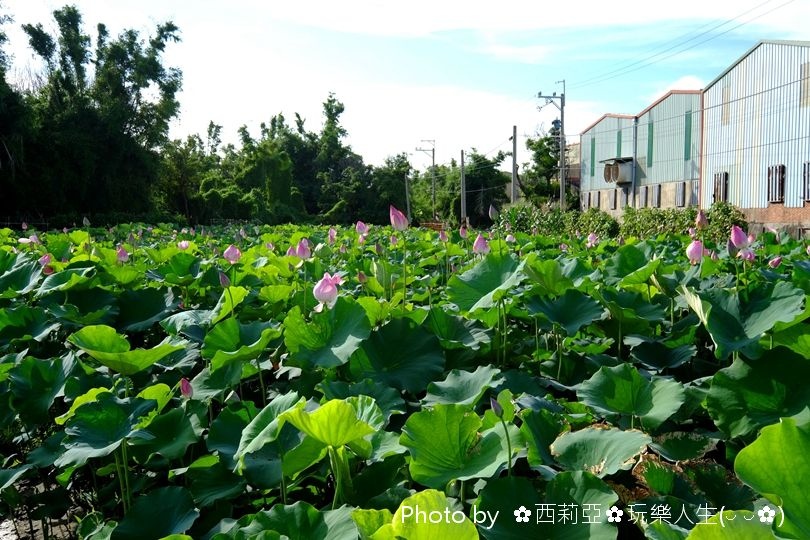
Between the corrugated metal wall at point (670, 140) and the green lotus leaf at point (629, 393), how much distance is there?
21511mm

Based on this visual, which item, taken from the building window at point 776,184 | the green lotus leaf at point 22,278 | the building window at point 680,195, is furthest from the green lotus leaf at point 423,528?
the building window at point 680,195

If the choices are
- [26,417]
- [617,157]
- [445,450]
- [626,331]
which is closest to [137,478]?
[26,417]

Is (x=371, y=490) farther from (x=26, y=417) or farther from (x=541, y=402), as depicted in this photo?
(x=26, y=417)

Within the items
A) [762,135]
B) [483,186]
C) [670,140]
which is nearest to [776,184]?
[762,135]

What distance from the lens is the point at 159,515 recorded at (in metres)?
1.03

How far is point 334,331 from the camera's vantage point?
141cm

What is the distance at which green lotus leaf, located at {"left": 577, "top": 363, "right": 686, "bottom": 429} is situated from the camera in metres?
1.06

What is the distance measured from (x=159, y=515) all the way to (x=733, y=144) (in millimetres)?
20245

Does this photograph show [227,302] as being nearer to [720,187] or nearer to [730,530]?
[730,530]

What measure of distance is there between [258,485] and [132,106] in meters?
28.4

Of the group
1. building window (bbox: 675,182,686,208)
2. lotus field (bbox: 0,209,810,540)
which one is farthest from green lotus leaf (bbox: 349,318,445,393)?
building window (bbox: 675,182,686,208)

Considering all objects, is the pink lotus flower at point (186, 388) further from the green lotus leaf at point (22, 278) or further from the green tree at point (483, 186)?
the green tree at point (483, 186)

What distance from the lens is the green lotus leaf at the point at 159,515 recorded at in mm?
1007

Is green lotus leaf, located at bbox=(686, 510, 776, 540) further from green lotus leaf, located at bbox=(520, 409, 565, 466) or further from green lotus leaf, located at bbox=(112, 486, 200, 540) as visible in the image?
green lotus leaf, located at bbox=(112, 486, 200, 540)
